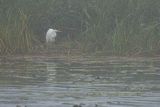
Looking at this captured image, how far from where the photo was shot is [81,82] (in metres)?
14.2

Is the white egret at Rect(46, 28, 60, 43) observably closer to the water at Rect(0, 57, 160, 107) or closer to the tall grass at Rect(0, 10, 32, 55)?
the tall grass at Rect(0, 10, 32, 55)

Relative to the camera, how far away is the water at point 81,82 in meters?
11.3

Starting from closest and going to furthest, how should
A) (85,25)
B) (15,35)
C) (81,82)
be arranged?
(81,82)
(15,35)
(85,25)

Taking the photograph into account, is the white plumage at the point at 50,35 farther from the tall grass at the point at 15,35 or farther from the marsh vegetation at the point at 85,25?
the tall grass at the point at 15,35

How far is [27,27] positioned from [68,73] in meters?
5.87

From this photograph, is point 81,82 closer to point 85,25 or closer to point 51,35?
point 51,35

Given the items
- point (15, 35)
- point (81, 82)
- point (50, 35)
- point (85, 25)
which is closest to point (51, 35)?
point (50, 35)

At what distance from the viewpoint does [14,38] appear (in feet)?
68.7

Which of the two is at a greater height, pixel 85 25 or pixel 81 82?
pixel 85 25

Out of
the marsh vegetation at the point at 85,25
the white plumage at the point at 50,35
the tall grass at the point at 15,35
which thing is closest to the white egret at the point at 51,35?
the white plumage at the point at 50,35

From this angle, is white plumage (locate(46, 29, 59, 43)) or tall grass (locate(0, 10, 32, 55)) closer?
tall grass (locate(0, 10, 32, 55))

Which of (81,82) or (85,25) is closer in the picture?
(81,82)

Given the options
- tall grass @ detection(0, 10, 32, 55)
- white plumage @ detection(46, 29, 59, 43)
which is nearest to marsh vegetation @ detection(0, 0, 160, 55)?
tall grass @ detection(0, 10, 32, 55)

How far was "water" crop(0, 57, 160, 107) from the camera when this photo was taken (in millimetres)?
11266
